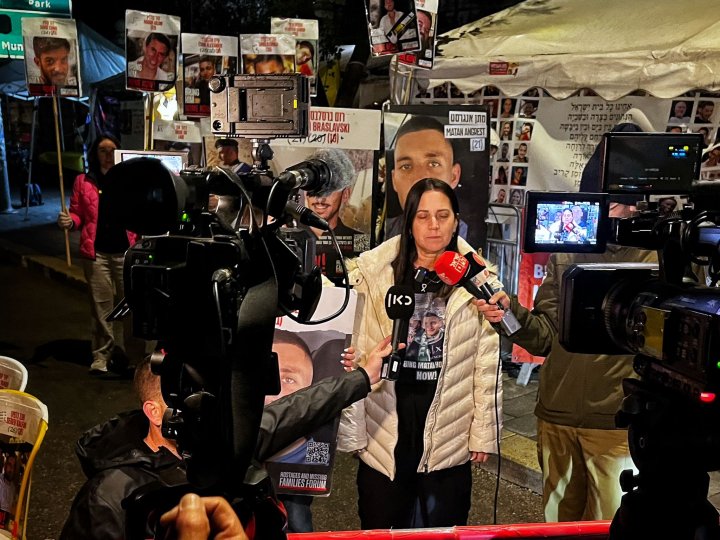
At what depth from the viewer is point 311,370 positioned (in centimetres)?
324

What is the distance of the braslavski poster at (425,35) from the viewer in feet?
14.6

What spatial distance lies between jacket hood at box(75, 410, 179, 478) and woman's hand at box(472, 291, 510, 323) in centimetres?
133

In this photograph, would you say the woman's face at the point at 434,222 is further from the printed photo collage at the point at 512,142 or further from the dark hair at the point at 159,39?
the dark hair at the point at 159,39

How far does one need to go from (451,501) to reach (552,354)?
2.57 ft

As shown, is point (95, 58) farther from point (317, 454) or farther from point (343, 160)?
point (317, 454)

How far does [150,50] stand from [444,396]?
4.38m

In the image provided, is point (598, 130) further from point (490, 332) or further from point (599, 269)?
point (599, 269)

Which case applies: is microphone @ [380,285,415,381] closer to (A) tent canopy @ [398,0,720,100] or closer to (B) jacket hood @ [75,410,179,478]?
(B) jacket hood @ [75,410,179,478]

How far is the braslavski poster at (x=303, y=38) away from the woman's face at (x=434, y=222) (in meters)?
3.25

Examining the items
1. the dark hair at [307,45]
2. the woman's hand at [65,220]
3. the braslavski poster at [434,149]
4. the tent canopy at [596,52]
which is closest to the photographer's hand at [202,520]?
the braslavski poster at [434,149]

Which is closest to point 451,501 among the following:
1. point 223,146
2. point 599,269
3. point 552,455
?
point 552,455

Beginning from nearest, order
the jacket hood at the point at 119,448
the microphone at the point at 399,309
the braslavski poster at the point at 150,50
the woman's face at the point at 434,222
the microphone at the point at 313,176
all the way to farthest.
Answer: the microphone at the point at 313,176
the jacket hood at the point at 119,448
the microphone at the point at 399,309
the woman's face at the point at 434,222
the braslavski poster at the point at 150,50

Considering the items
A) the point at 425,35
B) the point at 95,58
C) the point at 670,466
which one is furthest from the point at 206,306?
the point at 95,58

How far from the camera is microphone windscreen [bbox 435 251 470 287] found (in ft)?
9.02
